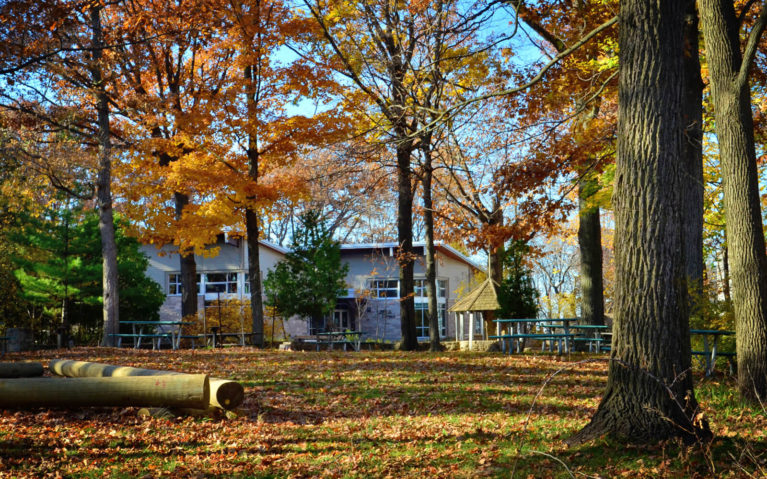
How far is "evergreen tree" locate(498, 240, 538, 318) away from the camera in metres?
21.1

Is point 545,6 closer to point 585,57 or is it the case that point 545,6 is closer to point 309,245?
point 585,57

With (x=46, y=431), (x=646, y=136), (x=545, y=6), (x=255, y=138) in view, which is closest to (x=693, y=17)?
(x=545, y=6)

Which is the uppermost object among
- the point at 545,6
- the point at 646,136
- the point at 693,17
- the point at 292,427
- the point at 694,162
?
Answer: the point at 545,6

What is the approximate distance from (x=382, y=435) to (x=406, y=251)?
41.4ft

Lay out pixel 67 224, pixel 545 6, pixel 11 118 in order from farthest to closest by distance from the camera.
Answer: pixel 67 224, pixel 11 118, pixel 545 6

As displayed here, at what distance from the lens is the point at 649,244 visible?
6.07 meters

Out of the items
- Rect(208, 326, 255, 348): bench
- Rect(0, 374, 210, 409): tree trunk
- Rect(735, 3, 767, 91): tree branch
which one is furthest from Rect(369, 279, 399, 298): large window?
Rect(735, 3, 767, 91): tree branch

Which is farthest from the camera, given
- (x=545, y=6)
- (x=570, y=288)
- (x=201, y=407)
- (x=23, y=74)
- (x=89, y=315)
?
(x=570, y=288)

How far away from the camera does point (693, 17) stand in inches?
426

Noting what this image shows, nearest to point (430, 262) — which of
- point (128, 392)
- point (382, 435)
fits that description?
point (128, 392)

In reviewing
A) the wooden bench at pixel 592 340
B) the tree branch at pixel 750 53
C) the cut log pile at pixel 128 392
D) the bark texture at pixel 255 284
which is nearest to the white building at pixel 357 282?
the bark texture at pixel 255 284

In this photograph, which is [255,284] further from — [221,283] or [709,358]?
[709,358]

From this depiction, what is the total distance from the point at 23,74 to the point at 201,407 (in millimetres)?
10181

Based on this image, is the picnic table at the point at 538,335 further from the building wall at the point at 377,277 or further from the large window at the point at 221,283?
the large window at the point at 221,283
